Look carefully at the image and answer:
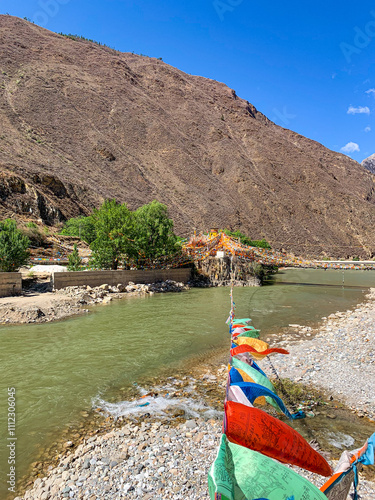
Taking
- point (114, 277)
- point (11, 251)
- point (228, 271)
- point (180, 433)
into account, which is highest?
point (11, 251)

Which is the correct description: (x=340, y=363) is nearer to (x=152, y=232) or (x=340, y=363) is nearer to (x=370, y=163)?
(x=152, y=232)

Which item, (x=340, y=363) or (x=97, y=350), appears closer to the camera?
(x=340, y=363)

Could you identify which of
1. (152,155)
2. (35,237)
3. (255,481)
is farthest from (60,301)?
(152,155)

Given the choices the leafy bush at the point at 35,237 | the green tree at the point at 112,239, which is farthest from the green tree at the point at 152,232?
the leafy bush at the point at 35,237

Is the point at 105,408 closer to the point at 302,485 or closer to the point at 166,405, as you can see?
the point at 166,405

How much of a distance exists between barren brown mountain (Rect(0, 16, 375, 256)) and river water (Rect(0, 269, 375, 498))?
26818mm

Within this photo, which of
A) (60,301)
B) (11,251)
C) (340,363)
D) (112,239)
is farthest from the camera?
(112,239)

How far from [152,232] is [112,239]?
3.14m

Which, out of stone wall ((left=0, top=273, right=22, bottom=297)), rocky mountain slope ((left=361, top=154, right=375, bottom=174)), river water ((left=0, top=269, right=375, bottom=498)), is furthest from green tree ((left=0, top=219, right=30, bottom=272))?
rocky mountain slope ((left=361, top=154, right=375, bottom=174))

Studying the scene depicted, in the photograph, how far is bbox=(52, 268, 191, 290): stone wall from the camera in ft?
56.1

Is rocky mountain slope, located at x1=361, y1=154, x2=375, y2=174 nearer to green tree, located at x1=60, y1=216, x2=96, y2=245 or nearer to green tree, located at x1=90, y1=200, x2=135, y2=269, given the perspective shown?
green tree, located at x1=60, y1=216, x2=96, y2=245

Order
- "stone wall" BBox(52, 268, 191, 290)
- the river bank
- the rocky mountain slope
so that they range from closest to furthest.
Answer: the river bank, "stone wall" BBox(52, 268, 191, 290), the rocky mountain slope

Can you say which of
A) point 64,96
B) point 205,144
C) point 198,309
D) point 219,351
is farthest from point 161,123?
point 219,351

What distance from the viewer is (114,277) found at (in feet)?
63.3
